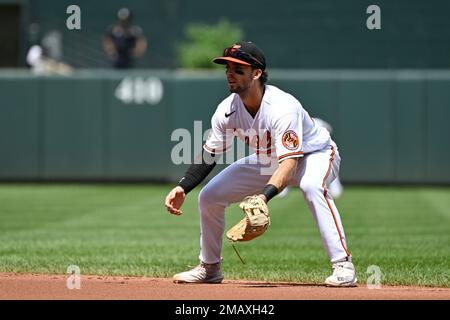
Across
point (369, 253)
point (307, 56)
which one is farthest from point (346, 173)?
point (369, 253)

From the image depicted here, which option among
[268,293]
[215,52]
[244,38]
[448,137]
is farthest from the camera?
[244,38]

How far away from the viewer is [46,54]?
22.2m

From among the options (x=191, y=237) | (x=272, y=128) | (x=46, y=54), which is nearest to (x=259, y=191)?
(x=272, y=128)

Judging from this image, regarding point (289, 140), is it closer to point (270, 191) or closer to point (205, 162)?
point (270, 191)

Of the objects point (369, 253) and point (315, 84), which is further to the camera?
point (315, 84)

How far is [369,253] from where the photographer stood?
388 inches

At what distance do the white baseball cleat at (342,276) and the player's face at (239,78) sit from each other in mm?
1365

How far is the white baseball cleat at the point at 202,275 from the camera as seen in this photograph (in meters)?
7.55

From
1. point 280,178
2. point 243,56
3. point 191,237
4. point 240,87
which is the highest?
point 243,56

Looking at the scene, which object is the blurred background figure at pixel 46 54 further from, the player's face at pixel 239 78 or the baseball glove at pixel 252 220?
the baseball glove at pixel 252 220

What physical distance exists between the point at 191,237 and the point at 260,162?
4249 millimetres

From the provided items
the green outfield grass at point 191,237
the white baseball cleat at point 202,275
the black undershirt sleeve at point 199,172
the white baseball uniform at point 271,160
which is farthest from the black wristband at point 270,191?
the green outfield grass at point 191,237

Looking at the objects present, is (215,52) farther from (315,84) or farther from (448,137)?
(448,137)

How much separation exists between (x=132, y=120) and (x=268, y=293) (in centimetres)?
1380
